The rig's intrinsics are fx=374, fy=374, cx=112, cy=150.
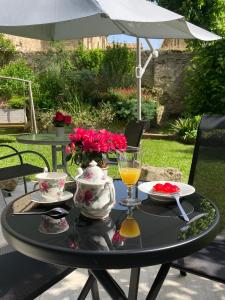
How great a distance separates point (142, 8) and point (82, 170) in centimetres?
174

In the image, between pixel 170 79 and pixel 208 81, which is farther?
pixel 170 79

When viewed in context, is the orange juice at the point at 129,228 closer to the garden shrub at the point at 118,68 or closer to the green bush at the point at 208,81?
the green bush at the point at 208,81

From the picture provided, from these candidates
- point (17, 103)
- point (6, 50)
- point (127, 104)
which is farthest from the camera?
point (6, 50)

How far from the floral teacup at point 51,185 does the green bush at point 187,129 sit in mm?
6815

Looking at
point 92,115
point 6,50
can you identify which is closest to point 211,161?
point 92,115

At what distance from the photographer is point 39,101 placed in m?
10.4

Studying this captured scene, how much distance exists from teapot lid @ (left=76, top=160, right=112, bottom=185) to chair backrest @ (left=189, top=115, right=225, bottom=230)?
39.7 inches

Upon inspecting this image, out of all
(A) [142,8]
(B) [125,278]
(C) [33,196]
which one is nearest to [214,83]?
(A) [142,8]

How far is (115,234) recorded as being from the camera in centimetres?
139

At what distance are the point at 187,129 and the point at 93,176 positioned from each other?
23.9ft

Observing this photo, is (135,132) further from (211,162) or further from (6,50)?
(6,50)

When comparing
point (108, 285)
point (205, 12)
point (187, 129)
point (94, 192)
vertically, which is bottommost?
point (187, 129)

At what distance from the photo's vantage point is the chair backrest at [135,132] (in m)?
4.08

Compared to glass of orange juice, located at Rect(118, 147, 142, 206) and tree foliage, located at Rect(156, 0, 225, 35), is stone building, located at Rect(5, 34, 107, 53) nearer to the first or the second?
tree foliage, located at Rect(156, 0, 225, 35)
